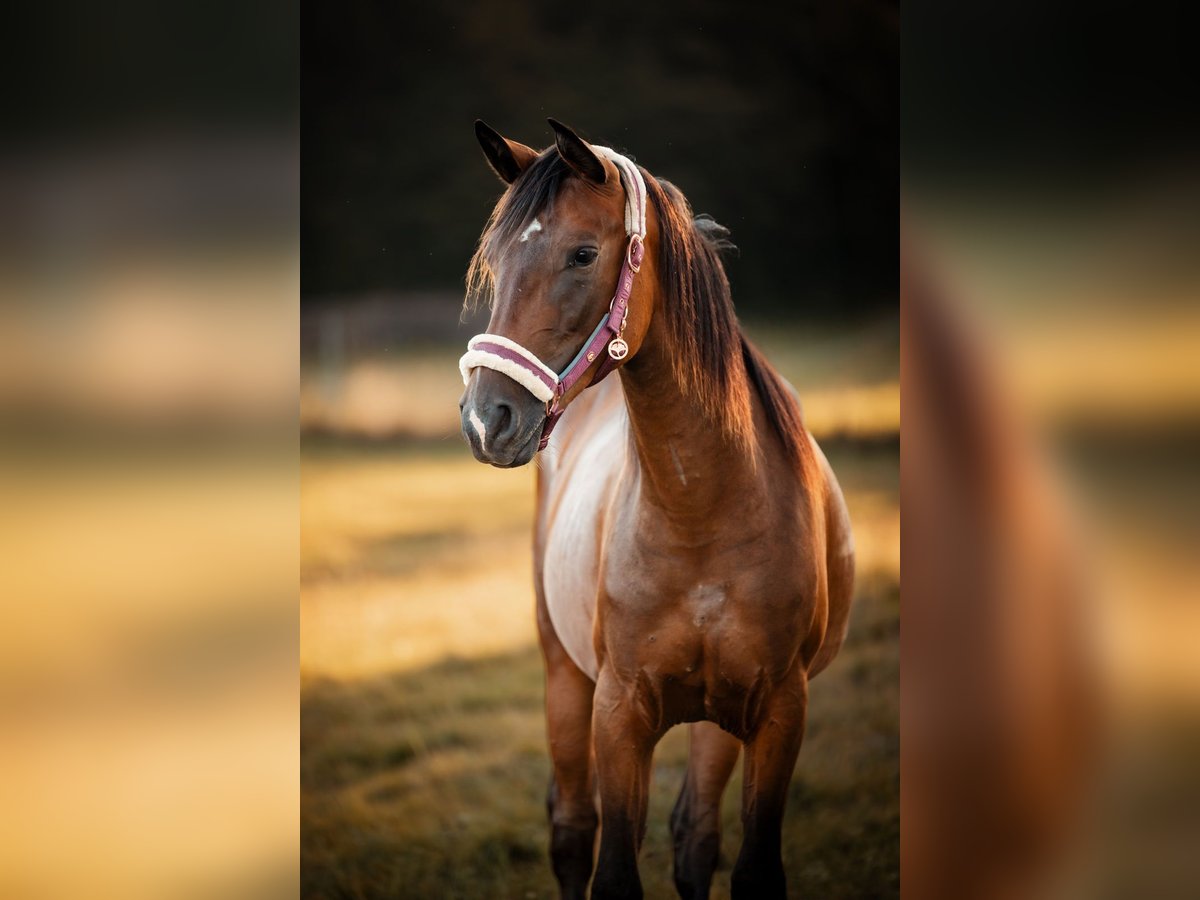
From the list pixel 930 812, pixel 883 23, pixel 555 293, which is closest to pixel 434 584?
pixel 555 293

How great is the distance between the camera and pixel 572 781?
2865mm

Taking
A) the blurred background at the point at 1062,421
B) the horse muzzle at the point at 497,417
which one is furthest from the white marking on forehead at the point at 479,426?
the blurred background at the point at 1062,421

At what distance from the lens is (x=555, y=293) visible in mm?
2148

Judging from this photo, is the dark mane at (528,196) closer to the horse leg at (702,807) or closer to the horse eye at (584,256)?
the horse eye at (584,256)

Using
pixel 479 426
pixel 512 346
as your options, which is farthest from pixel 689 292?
pixel 479 426

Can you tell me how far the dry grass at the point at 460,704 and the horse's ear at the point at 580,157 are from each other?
1.01m

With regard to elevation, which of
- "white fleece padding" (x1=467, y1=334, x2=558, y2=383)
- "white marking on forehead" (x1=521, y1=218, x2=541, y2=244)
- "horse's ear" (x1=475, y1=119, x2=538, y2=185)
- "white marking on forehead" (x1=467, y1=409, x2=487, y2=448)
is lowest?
"white marking on forehead" (x1=467, y1=409, x2=487, y2=448)

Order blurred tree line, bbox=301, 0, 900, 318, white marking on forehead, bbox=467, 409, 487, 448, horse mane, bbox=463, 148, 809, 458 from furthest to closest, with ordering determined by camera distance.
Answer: blurred tree line, bbox=301, 0, 900, 318 < horse mane, bbox=463, 148, 809, 458 < white marking on forehead, bbox=467, 409, 487, 448

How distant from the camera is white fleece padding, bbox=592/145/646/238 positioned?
87.7 inches

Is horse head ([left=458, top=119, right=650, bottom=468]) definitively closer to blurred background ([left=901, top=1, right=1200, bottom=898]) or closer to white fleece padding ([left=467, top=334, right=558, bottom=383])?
white fleece padding ([left=467, top=334, right=558, bottom=383])

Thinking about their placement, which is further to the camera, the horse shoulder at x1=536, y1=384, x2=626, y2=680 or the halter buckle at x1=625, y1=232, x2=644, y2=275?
the horse shoulder at x1=536, y1=384, x2=626, y2=680

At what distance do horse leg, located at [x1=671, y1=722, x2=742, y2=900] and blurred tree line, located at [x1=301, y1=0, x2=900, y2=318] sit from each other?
3.47 ft

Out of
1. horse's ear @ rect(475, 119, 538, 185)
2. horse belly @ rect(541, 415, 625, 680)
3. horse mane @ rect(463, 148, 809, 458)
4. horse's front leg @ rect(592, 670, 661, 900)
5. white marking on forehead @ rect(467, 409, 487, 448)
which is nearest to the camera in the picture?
white marking on forehead @ rect(467, 409, 487, 448)

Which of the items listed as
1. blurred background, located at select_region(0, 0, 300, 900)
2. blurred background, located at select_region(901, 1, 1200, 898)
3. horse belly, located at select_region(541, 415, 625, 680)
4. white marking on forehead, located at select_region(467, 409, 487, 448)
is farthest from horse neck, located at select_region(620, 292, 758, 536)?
blurred background, located at select_region(0, 0, 300, 900)
